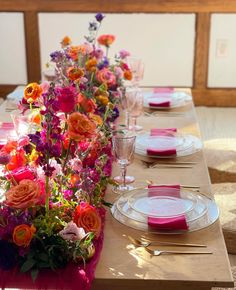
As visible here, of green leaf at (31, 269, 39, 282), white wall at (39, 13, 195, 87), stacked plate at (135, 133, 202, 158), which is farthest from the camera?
white wall at (39, 13, 195, 87)

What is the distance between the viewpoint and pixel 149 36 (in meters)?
4.31

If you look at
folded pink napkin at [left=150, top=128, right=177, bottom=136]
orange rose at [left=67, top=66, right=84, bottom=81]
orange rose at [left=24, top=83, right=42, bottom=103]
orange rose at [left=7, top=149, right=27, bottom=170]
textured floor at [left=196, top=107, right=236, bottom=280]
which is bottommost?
textured floor at [left=196, top=107, right=236, bottom=280]

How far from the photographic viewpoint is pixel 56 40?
14.3 ft

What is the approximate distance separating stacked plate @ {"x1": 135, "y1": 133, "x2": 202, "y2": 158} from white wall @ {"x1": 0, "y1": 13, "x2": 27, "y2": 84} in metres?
2.45

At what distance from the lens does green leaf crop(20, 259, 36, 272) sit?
1.22m

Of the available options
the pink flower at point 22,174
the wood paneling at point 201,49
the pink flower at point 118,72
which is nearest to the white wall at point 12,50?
the wood paneling at point 201,49

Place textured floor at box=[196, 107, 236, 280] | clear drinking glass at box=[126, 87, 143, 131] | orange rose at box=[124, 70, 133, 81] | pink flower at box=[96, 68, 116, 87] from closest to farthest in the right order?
clear drinking glass at box=[126, 87, 143, 131] < pink flower at box=[96, 68, 116, 87] < orange rose at box=[124, 70, 133, 81] < textured floor at box=[196, 107, 236, 280]

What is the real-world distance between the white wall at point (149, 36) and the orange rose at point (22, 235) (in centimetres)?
325

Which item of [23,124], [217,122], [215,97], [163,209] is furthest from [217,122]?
[163,209]

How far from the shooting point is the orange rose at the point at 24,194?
1215 mm

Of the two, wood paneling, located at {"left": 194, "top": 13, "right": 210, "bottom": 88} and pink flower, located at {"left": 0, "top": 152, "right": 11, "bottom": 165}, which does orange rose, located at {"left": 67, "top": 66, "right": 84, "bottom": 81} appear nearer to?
pink flower, located at {"left": 0, "top": 152, "right": 11, "bottom": 165}

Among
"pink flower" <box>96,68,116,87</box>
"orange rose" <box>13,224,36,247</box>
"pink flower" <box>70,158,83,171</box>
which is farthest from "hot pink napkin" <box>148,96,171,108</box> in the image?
"orange rose" <box>13,224,36,247</box>

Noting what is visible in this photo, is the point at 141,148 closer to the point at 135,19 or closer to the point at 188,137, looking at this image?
the point at 188,137

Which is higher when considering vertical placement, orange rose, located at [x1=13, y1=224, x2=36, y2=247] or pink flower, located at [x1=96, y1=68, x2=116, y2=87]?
pink flower, located at [x1=96, y1=68, x2=116, y2=87]
